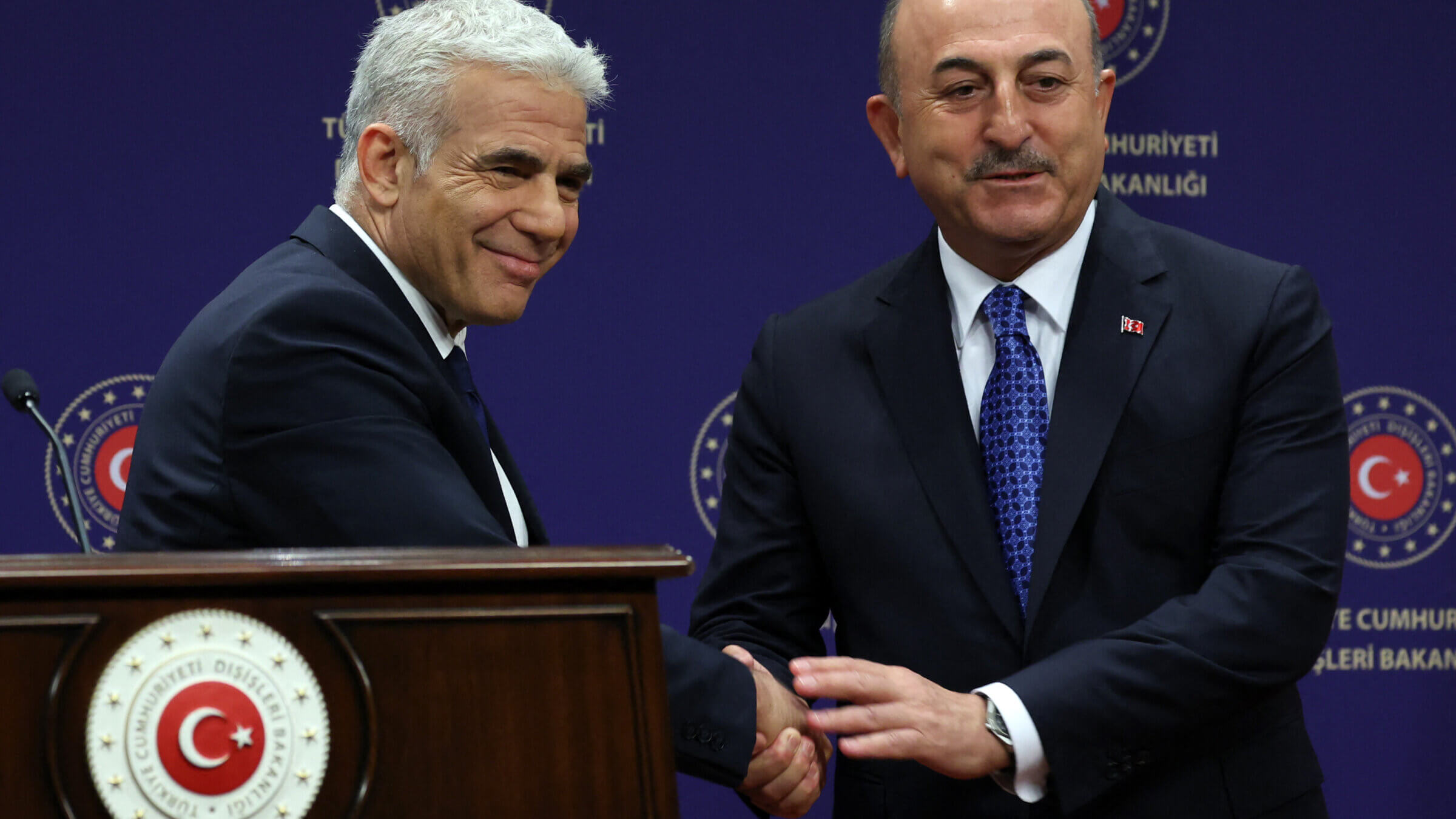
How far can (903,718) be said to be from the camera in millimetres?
1735

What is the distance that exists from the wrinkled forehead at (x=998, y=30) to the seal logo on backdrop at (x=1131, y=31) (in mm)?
1297

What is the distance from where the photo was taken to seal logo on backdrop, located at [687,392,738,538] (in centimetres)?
313

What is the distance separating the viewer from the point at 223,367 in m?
1.56

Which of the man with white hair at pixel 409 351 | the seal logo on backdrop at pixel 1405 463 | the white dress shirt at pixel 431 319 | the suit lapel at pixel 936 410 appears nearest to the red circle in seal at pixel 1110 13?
the seal logo on backdrop at pixel 1405 463

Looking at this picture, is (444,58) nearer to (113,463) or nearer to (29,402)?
(29,402)

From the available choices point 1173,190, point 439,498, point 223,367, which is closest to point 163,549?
point 223,367

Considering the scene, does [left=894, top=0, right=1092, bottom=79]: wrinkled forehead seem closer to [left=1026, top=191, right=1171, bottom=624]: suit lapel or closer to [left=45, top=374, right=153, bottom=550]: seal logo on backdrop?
[left=1026, top=191, right=1171, bottom=624]: suit lapel

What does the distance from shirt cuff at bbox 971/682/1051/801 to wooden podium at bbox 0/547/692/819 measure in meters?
0.75

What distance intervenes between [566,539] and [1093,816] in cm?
151

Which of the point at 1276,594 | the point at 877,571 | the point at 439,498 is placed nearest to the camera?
the point at 439,498

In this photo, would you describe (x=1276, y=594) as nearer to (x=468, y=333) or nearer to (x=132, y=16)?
A: (x=468, y=333)

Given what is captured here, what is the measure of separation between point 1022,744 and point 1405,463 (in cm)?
197

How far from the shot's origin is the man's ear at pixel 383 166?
196cm

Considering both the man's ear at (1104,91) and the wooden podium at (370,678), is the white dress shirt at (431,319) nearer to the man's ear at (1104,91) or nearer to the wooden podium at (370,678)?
the wooden podium at (370,678)
